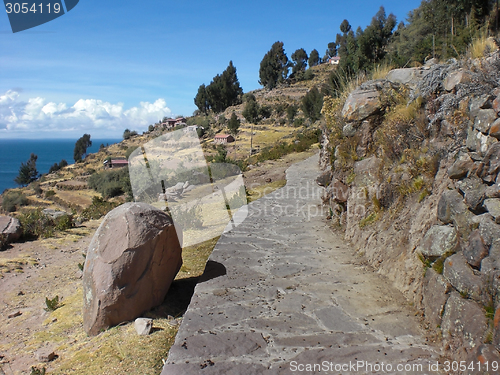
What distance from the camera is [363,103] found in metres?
5.39

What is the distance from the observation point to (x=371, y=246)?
453 centimetres

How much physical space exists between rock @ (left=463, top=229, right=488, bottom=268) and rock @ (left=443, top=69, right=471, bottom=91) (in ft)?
5.37

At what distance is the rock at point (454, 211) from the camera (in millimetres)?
2713

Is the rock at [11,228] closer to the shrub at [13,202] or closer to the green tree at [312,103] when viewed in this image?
the shrub at [13,202]

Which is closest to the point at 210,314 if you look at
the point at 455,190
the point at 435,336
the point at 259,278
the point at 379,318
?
the point at 259,278

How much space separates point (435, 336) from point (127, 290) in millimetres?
2987

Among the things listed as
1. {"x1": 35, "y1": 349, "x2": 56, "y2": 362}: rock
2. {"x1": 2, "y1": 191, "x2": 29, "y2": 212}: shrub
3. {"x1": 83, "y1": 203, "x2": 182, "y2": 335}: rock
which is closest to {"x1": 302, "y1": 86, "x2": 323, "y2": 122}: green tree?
{"x1": 2, "y1": 191, "x2": 29, "y2": 212}: shrub

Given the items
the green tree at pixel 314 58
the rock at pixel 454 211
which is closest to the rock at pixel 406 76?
the rock at pixel 454 211

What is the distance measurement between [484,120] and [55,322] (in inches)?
208

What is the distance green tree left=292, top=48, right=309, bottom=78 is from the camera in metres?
69.8

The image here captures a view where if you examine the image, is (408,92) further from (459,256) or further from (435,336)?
(435,336)

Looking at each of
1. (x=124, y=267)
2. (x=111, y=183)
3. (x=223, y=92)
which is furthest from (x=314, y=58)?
(x=124, y=267)

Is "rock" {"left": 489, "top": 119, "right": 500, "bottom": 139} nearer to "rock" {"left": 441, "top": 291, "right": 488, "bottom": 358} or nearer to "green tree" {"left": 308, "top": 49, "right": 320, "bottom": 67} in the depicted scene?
"rock" {"left": 441, "top": 291, "right": 488, "bottom": 358}

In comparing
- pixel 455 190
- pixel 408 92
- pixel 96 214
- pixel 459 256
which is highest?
pixel 408 92
